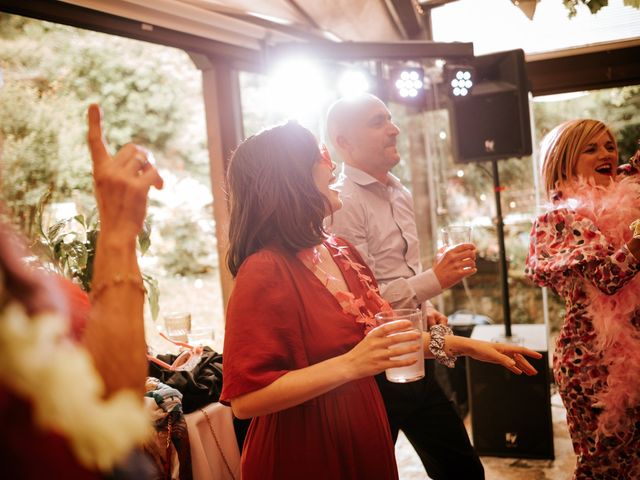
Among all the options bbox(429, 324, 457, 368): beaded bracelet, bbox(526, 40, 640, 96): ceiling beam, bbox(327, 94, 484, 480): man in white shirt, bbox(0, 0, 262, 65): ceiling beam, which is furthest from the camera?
bbox(526, 40, 640, 96): ceiling beam

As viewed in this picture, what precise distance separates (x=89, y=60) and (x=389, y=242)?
9.88ft

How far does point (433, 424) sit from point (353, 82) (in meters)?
2.60

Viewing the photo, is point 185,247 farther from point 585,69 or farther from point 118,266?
point 118,266

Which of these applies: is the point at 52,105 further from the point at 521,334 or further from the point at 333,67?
the point at 521,334

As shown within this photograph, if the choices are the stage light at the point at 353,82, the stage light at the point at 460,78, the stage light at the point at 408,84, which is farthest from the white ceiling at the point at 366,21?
the stage light at the point at 460,78

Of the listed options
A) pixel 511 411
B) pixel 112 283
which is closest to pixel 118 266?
pixel 112 283

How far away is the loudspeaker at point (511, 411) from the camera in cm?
298

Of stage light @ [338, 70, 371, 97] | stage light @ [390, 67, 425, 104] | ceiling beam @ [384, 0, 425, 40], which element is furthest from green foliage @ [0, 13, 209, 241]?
stage light @ [390, 67, 425, 104]

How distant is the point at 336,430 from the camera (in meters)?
1.30

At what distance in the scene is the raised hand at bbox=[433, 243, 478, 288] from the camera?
182 centimetres

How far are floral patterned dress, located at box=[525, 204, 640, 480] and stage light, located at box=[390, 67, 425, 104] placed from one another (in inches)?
66.7

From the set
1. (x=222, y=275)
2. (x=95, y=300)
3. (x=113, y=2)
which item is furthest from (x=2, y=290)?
(x=222, y=275)

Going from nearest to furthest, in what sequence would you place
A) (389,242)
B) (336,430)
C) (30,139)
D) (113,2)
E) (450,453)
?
(336,430), (450,453), (389,242), (113,2), (30,139)

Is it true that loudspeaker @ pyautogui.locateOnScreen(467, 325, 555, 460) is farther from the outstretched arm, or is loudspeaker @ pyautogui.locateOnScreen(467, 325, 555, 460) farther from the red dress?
the outstretched arm
